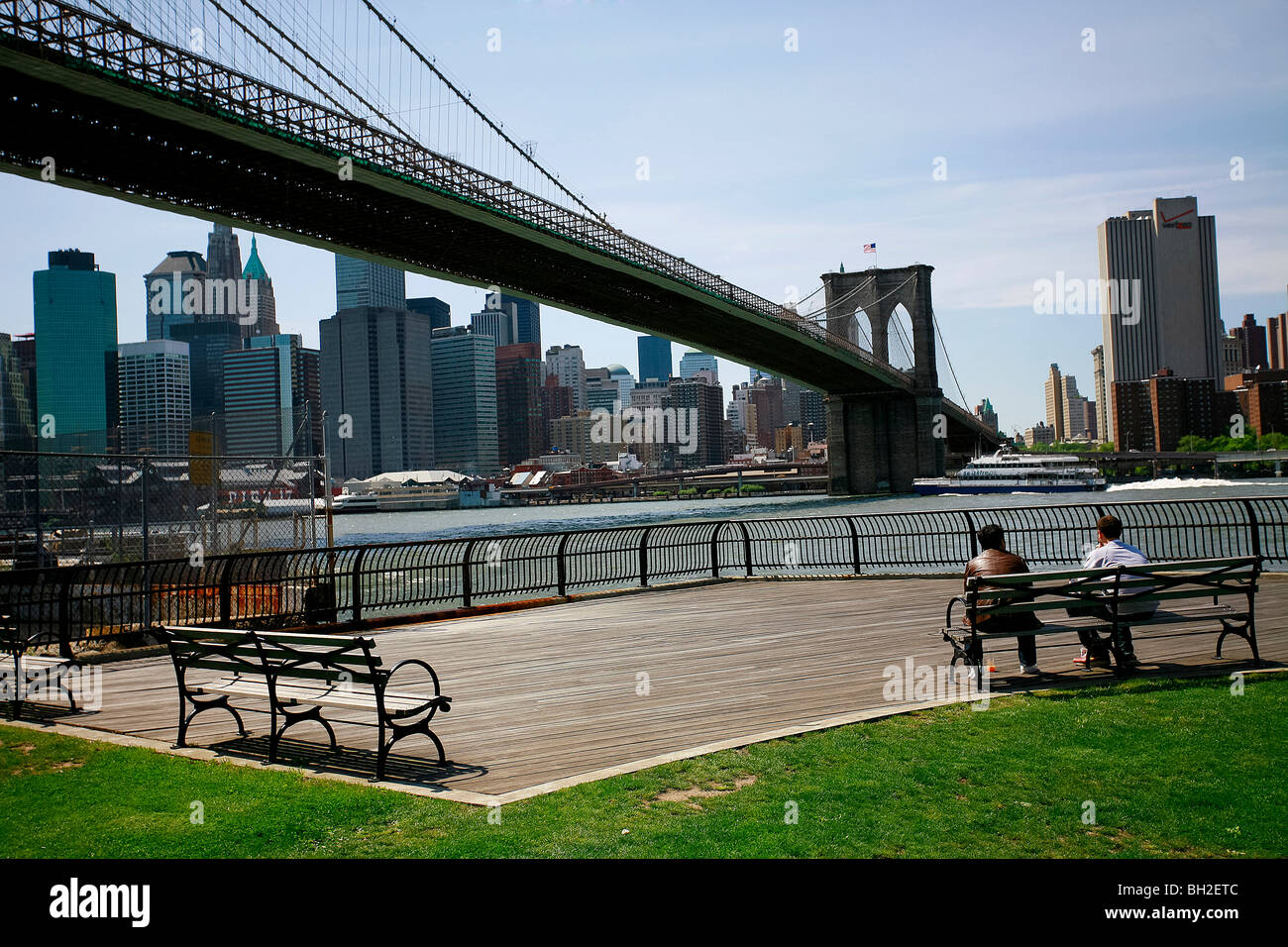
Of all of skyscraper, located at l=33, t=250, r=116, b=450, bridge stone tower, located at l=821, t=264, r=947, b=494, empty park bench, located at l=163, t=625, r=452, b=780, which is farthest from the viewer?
skyscraper, located at l=33, t=250, r=116, b=450

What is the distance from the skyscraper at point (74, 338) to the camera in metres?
105

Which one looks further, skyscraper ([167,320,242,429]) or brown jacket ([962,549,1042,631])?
skyscraper ([167,320,242,429])

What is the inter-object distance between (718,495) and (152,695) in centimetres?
11636

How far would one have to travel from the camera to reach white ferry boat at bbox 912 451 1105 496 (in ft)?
293

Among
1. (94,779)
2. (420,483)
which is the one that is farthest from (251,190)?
(420,483)

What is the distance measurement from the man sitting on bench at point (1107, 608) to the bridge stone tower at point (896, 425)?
75.0m

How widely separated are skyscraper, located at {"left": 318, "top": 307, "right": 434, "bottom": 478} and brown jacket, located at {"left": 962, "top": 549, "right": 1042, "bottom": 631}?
15108 cm

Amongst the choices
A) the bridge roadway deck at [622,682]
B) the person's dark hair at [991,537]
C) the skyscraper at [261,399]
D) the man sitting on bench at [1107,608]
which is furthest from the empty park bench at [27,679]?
the skyscraper at [261,399]

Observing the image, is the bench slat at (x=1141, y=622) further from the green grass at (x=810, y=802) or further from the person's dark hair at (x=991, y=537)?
the green grass at (x=810, y=802)

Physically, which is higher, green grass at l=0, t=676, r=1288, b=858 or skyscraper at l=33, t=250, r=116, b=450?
skyscraper at l=33, t=250, r=116, b=450

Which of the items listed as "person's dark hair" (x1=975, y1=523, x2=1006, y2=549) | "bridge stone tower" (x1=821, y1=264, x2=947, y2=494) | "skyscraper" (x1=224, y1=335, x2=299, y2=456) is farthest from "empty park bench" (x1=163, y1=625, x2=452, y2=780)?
"bridge stone tower" (x1=821, y1=264, x2=947, y2=494)

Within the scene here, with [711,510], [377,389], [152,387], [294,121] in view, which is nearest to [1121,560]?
[294,121]

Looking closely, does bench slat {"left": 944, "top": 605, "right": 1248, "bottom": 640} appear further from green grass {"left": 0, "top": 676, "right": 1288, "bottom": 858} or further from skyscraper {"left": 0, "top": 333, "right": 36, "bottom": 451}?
skyscraper {"left": 0, "top": 333, "right": 36, "bottom": 451}

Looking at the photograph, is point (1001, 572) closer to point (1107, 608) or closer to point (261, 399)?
point (1107, 608)
